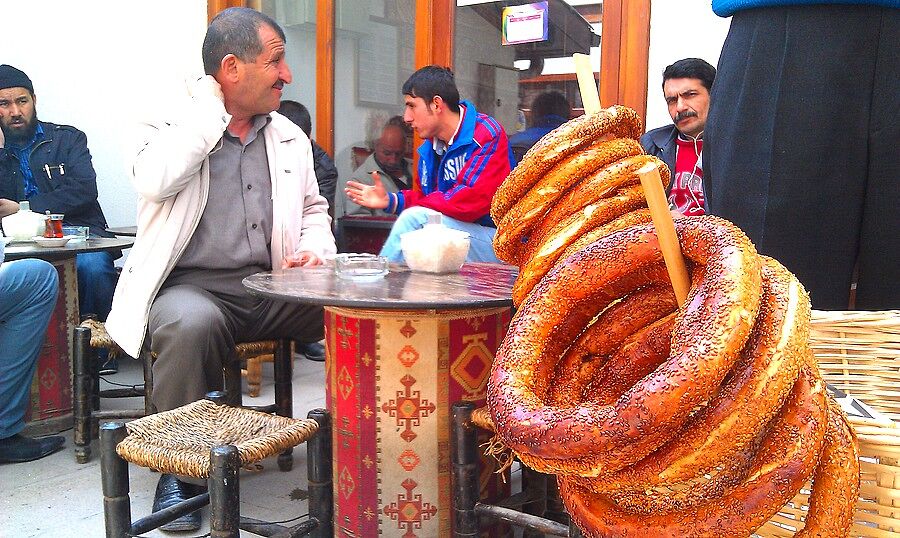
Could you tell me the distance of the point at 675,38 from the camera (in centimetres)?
395

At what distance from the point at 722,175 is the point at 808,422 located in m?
0.90

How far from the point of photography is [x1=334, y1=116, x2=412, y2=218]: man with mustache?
17.3 feet

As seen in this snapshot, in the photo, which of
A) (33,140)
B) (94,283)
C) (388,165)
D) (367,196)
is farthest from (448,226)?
(33,140)

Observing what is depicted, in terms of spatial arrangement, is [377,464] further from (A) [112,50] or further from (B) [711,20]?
(A) [112,50]

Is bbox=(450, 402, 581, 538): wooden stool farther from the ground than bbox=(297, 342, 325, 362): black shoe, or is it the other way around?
bbox=(450, 402, 581, 538): wooden stool

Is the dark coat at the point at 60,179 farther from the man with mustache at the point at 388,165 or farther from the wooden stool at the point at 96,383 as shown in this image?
the wooden stool at the point at 96,383

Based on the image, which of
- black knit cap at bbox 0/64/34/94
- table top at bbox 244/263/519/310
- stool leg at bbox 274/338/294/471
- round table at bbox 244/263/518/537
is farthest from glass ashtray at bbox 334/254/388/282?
black knit cap at bbox 0/64/34/94

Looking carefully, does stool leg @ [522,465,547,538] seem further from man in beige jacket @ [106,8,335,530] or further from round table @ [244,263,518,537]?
man in beige jacket @ [106,8,335,530]

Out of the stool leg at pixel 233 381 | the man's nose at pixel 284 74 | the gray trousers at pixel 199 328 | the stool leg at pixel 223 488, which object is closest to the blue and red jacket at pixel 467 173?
the man's nose at pixel 284 74

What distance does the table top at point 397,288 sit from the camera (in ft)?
6.99

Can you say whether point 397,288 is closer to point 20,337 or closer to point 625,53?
point 20,337

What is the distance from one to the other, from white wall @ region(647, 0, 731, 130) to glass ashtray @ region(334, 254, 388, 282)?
2001 millimetres

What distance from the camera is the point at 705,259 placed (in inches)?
35.3

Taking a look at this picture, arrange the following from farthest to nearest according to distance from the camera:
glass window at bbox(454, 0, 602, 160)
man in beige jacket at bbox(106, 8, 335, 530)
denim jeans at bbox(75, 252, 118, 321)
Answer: denim jeans at bbox(75, 252, 118, 321)
glass window at bbox(454, 0, 602, 160)
man in beige jacket at bbox(106, 8, 335, 530)
